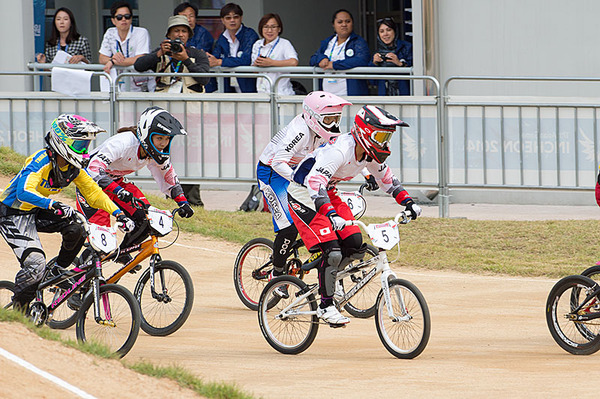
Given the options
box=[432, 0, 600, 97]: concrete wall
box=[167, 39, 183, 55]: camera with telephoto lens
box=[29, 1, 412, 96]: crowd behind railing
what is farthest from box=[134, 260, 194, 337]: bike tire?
box=[432, 0, 600, 97]: concrete wall

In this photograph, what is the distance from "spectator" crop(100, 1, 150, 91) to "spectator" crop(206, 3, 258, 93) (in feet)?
3.64

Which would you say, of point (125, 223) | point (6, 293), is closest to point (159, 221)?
point (125, 223)

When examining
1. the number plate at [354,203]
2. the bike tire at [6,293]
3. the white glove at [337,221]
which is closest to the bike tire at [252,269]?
the number plate at [354,203]

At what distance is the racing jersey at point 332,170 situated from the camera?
880 cm

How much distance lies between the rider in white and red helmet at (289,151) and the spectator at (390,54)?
6253mm

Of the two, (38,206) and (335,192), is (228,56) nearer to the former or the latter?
(335,192)

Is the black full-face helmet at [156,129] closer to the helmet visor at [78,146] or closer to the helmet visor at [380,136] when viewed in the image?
the helmet visor at [78,146]

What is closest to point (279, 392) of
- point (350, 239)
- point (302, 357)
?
point (302, 357)

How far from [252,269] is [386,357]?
2554 millimetres

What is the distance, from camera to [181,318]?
369 inches

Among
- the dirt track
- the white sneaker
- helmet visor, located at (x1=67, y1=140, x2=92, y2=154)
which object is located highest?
helmet visor, located at (x1=67, y1=140, x2=92, y2=154)

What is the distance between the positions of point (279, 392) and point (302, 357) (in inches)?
49.1

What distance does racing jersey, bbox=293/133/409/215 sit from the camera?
8805 mm

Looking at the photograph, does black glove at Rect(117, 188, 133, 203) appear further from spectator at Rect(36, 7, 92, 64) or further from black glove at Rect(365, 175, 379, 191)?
spectator at Rect(36, 7, 92, 64)
